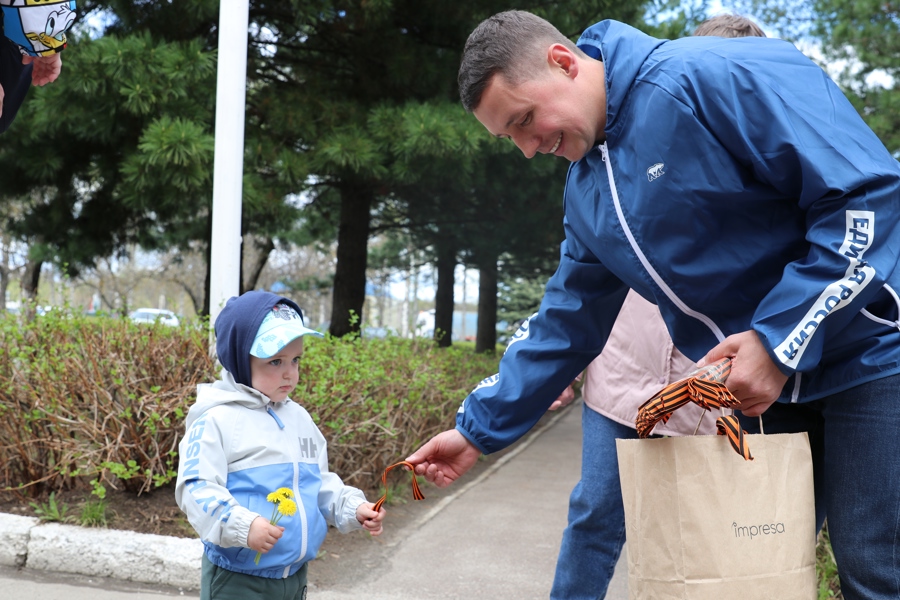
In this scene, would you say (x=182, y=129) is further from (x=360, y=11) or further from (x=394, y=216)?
(x=394, y=216)

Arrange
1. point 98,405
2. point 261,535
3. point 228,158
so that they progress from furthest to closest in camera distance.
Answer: point 228,158 → point 98,405 → point 261,535

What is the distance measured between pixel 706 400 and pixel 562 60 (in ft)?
2.70

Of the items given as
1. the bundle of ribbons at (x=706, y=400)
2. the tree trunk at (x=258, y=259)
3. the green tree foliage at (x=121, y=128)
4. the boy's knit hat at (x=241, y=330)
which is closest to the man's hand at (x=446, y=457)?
the boy's knit hat at (x=241, y=330)

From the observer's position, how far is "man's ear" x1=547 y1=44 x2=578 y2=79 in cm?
191

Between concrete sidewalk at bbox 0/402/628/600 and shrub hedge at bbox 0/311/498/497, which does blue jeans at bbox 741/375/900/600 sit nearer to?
concrete sidewalk at bbox 0/402/628/600

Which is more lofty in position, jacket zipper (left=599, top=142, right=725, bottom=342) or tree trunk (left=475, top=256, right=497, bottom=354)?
jacket zipper (left=599, top=142, right=725, bottom=342)

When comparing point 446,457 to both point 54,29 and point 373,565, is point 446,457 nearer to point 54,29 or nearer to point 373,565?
point 54,29

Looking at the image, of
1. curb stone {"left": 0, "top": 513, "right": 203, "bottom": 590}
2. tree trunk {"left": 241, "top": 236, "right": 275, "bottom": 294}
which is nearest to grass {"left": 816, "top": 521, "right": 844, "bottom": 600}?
curb stone {"left": 0, "top": 513, "right": 203, "bottom": 590}

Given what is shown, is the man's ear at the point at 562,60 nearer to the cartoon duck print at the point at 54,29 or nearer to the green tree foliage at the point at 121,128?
the cartoon duck print at the point at 54,29

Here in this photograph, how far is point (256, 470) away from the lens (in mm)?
2381

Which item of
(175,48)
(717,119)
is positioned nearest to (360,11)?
(175,48)

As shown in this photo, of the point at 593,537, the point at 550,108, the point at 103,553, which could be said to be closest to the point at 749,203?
the point at 550,108

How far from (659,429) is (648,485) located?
3.71 ft

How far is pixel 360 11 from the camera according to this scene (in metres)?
7.14
